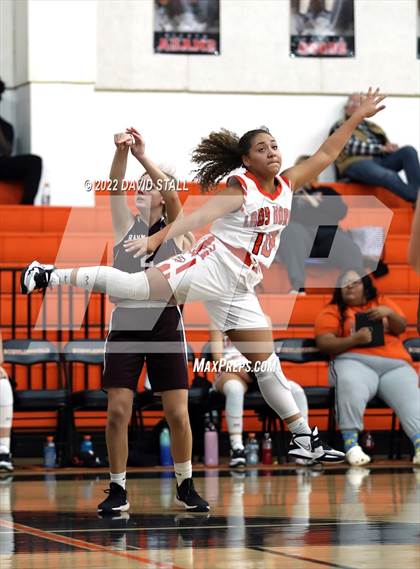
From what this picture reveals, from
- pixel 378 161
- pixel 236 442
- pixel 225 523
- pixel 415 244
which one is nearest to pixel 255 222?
pixel 225 523

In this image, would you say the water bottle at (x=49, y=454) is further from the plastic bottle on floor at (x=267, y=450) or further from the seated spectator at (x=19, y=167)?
the seated spectator at (x=19, y=167)

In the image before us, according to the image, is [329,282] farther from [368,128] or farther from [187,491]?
[187,491]

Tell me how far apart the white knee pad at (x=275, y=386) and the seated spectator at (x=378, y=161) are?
26.0ft

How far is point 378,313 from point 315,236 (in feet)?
8.93

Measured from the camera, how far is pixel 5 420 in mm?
9656

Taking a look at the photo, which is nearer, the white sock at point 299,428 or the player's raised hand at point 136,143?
the white sock at point 299,428

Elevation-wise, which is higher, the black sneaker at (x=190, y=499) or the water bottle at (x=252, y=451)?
the black sneaker at (x=190, y=499)

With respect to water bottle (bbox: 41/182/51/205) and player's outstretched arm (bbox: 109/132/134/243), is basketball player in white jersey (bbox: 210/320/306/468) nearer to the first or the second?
player's outstretched arm (bbox: 109/132/134/243)

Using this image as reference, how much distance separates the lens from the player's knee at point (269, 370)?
6344 mm

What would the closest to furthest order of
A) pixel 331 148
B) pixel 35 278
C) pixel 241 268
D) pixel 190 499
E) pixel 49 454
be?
pixel 241 268 → pixel 35 278 → pixel 331 148 → pixel 190 499 → pixel 49 454

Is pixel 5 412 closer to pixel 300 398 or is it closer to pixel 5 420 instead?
pixel 5 420

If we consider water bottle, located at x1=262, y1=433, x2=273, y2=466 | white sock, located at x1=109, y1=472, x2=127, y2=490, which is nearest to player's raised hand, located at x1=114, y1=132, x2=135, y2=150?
white sock, located at x1=109, y1=472, x2=127, y2=490

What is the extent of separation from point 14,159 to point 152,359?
767 cm

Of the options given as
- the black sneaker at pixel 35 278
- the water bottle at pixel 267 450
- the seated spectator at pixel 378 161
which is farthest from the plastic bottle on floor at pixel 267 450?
the seated spectator at pixel 378 161
